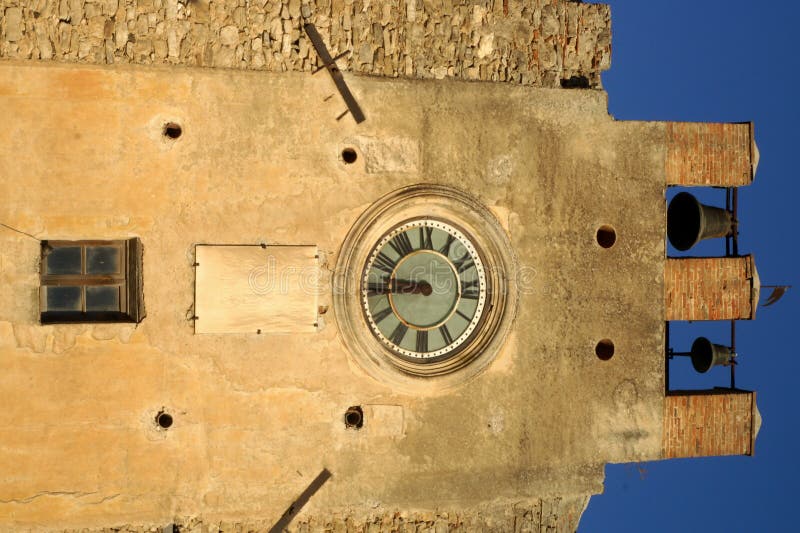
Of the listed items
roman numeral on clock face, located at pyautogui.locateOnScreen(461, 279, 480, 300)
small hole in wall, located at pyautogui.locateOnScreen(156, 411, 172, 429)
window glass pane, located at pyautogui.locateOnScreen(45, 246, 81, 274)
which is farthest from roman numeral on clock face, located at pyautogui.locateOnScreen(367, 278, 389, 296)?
window glass pane, located at pyautogui.locateOnScreen(45, 246, 81, 274)

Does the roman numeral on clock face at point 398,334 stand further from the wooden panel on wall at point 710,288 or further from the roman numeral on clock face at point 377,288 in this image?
the wooden panel on wall at point 710,288

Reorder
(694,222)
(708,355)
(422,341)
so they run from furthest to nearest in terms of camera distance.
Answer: (708,355), (694,222), (422,341)

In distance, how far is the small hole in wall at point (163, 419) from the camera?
771cm

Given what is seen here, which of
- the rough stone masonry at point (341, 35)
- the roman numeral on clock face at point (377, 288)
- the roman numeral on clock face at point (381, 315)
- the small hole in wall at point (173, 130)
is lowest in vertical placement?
the roman numeral on clock face at point (381, 315)

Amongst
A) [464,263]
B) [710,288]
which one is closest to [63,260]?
[464,263]

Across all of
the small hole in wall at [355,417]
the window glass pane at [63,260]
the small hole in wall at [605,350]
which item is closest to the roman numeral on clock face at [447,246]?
the small hole in wall at [355,417]

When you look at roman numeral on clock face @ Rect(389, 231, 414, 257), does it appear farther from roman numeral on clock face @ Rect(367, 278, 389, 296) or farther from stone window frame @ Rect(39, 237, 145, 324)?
stone window frame @ Rect(39, 237, 145, 324)

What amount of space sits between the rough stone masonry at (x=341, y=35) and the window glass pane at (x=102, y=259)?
182cm

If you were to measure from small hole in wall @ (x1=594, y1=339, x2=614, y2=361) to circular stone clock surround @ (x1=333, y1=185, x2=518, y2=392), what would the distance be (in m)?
1.05

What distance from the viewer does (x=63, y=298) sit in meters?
7.74

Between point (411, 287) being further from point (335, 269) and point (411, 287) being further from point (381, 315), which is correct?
point (335, 269)

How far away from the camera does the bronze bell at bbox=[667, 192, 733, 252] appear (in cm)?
866

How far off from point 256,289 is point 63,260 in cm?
189

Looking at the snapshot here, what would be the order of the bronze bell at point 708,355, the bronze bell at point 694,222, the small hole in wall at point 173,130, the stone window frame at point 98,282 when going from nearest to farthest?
the stone window frame at point 98,282
the small hole in wall at point 173,130
the bronze bell at point 694,222
the bronze bell at point 708,355
